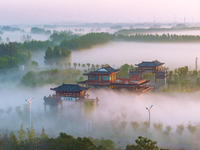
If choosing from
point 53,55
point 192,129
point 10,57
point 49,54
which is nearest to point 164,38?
point 53,55

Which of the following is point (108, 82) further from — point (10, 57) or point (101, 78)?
point (10, 57)

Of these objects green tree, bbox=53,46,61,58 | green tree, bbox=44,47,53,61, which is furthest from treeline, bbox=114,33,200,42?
green tree, bbox=44,47,53,61

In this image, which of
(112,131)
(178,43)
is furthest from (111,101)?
(178,43)

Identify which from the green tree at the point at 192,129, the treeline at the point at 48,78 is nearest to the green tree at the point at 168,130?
the green tree at the point at 192,129

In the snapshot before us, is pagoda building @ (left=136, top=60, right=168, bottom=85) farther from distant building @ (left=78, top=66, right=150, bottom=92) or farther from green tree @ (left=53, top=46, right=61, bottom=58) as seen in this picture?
green tree @ (left=53, top=46, right=61, bottom=58)

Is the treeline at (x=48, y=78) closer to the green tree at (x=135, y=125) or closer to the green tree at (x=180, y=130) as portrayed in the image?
the green tree at (x=135, y=125)

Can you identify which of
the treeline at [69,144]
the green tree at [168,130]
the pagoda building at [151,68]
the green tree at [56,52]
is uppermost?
the green tree at [56,52]
